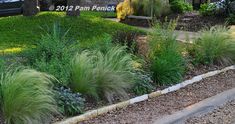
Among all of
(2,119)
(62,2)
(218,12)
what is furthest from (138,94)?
(62,2)

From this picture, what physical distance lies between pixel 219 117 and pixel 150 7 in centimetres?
1145

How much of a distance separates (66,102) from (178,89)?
236 centimetres

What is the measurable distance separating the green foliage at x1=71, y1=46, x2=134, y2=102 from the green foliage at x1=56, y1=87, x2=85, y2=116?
1.20 feet

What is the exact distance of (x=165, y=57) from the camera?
7.70m

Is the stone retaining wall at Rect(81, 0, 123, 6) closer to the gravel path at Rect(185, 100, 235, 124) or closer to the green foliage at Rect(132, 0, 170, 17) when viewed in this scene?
the green foliage at Rect(132, 0, 170, 17)

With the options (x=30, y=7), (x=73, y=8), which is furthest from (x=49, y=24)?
(x=30, y=7)

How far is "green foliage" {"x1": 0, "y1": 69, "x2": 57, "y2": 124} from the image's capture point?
5328mm

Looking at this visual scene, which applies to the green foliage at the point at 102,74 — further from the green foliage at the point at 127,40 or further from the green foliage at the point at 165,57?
the green foliage at the point at 127,40

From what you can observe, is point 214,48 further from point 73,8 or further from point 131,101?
point 73,8

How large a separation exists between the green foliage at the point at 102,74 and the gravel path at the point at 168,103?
0.33 m

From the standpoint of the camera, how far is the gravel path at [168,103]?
20.0 feet

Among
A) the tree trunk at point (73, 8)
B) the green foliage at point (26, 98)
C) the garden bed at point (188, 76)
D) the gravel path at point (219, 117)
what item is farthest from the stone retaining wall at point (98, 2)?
the green foliage at point (26, 98)

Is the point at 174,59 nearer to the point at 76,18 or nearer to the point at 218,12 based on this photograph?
the point at 76,18

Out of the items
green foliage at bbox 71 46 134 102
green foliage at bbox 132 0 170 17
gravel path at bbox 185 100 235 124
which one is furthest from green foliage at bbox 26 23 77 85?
green foliage at bbox 132 0 170 17
